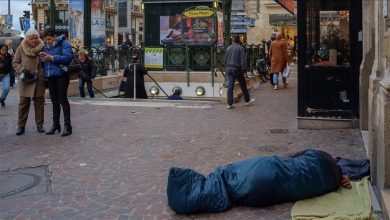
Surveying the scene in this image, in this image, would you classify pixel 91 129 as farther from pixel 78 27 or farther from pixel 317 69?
pixel 78 27

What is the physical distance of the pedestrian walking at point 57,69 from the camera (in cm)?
875

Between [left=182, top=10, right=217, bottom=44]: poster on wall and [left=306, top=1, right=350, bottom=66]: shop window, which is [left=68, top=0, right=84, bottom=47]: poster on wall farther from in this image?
[left=306, top=1, right=350, bottom=66]: shop window

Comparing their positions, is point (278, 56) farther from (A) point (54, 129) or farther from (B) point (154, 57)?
(A) point (54, 129)

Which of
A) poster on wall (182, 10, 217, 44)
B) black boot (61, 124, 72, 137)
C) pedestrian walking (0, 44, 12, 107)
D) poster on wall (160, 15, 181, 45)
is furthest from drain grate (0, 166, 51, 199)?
poster on wall (160, 15, 181, 45)

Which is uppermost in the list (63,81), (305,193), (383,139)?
(63,81)

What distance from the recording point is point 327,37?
30.1ft

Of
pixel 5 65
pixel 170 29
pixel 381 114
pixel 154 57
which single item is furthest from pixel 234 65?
pixel 381 114

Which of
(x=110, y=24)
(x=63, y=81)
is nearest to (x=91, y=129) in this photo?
(x=63, y=81)

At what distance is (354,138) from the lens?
8.25 meters

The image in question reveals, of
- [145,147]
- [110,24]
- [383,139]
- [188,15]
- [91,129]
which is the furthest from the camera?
[110,24]

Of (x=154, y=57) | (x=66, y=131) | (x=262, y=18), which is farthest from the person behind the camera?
(x=262, y=18)

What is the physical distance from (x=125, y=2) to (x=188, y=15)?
11426 mm

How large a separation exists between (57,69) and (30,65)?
539mm

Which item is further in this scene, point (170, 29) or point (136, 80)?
point (170, 29)
